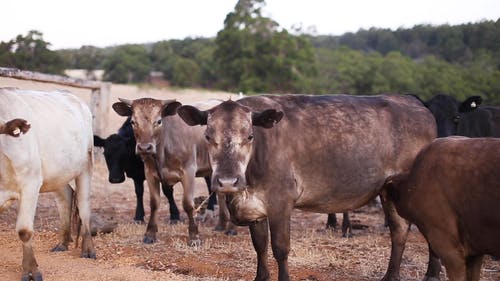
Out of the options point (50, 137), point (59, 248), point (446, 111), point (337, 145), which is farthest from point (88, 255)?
point (446, 111)

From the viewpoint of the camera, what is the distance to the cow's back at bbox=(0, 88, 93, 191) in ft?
22.3

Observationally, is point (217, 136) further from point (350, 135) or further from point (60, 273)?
point (60, 273)

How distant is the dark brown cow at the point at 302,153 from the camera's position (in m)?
6.14

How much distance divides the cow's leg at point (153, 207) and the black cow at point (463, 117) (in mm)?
4336

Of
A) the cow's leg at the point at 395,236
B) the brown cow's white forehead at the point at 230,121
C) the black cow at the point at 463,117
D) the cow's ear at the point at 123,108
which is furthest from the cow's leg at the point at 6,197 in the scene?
the black cow at the point at 463,117

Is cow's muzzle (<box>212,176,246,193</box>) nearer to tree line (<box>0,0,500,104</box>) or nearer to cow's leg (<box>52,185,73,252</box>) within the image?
cow's leg (<box>52,185,73,252</box>)

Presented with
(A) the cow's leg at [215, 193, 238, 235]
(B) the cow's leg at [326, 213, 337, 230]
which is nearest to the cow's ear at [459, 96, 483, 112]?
(B) the cow's leg at [326, 213, 337, 230]

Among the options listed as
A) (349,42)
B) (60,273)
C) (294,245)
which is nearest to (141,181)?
(294,245)

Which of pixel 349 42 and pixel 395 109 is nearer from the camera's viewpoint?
pixel 395 109

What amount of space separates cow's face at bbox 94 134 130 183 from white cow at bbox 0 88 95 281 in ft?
6.11

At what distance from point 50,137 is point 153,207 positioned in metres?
2.65

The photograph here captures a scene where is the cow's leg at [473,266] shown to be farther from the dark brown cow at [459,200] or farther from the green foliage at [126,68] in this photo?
the green foliage at [126,68]

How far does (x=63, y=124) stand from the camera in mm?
8031

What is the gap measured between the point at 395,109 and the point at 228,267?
275 centimetres
